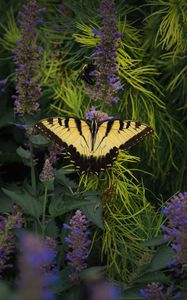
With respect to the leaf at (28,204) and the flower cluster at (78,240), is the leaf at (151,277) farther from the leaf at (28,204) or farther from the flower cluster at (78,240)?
the leaf at (28,204)

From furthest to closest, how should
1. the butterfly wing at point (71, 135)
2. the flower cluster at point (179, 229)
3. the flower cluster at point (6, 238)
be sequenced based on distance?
the butterfly wing at point (71, 135)
the flower cluster at point (6, 238)
the flower cluster at point (179, 229)

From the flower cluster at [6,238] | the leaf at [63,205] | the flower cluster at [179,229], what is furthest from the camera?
the leaf at [63,205]

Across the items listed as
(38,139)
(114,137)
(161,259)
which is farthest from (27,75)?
Answer: (161,259)

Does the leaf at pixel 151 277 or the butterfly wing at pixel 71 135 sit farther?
the butterfly wing at pixel 71 135

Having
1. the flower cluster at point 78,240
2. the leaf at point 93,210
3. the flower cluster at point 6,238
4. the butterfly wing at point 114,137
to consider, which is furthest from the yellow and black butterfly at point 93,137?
the flower cluster at point 78,240

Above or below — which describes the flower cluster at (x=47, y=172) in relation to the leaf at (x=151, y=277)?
above

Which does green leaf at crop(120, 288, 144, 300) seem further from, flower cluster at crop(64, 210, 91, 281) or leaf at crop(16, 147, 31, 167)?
leaf at crop(16, 147, 31, 167)

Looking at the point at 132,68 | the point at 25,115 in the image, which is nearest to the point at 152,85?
the point at 132,68

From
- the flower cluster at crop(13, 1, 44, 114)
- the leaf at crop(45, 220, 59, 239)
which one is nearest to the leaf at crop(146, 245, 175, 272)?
the leaf at crop(45, 220, 59, 239)
